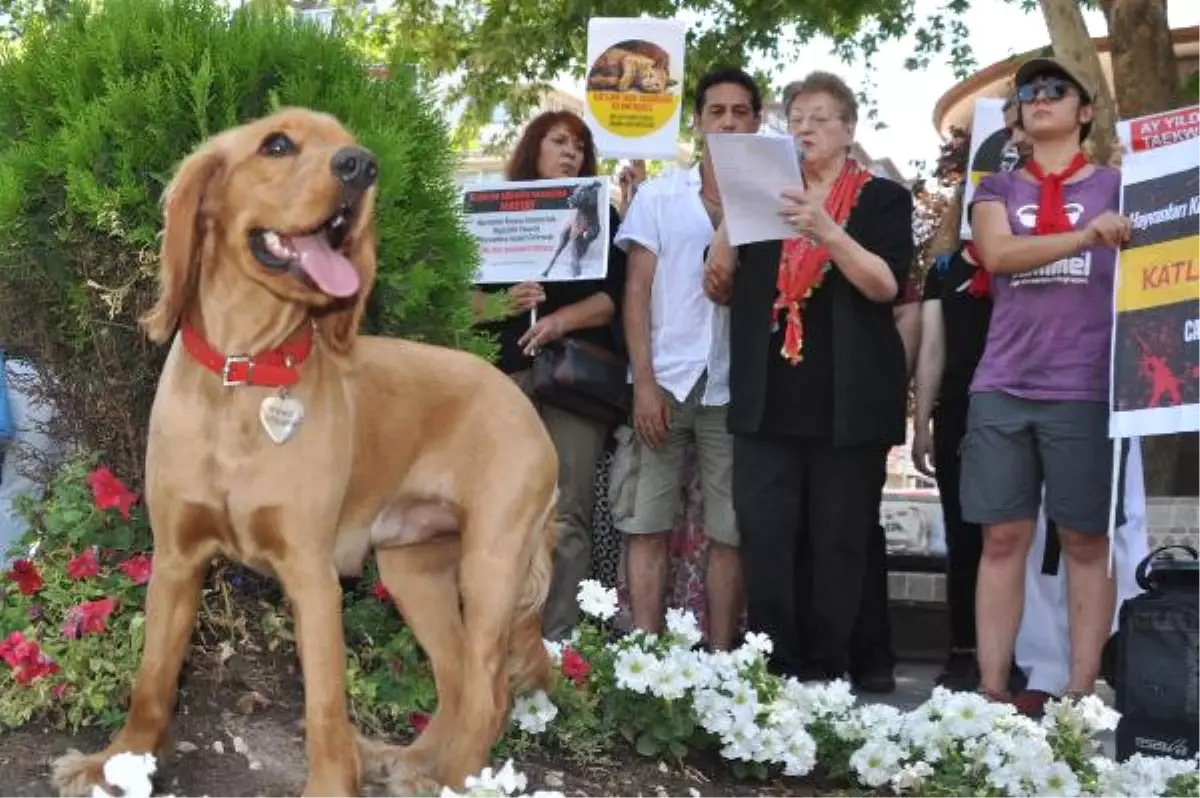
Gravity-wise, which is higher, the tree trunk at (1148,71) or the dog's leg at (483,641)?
the tree trunk at (1148,71)

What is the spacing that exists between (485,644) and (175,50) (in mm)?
1682

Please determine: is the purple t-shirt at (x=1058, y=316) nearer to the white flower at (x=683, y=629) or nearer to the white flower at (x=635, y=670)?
the white flower at (x=683, y=629)

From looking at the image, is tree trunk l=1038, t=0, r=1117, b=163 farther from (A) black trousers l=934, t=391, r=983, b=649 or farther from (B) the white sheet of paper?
(B) the white sheet of paper

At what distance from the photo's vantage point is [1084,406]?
204 inches

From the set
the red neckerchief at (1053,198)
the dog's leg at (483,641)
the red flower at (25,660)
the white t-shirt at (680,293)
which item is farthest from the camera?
the white t-shirt at (680,293)

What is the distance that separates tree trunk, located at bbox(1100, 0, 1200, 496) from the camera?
851cm

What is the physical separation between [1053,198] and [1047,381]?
71 centimetres

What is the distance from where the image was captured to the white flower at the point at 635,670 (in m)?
4.00

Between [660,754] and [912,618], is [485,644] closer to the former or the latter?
[660,754]

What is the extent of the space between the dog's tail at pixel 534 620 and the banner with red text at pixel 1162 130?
2.97m

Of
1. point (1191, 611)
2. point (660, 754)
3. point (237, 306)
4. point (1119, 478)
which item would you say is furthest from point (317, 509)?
point (1119, 478)

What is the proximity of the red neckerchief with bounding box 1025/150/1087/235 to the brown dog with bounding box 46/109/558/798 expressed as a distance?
282 centimetres

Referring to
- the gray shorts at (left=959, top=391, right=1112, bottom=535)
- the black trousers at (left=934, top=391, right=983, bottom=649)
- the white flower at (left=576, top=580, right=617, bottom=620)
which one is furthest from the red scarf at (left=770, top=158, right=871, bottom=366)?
the white flower at (left=576, top=580, right=617, bottom=620)

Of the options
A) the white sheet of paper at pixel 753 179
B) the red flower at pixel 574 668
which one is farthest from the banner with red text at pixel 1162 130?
the red flower at pixel 574 668
